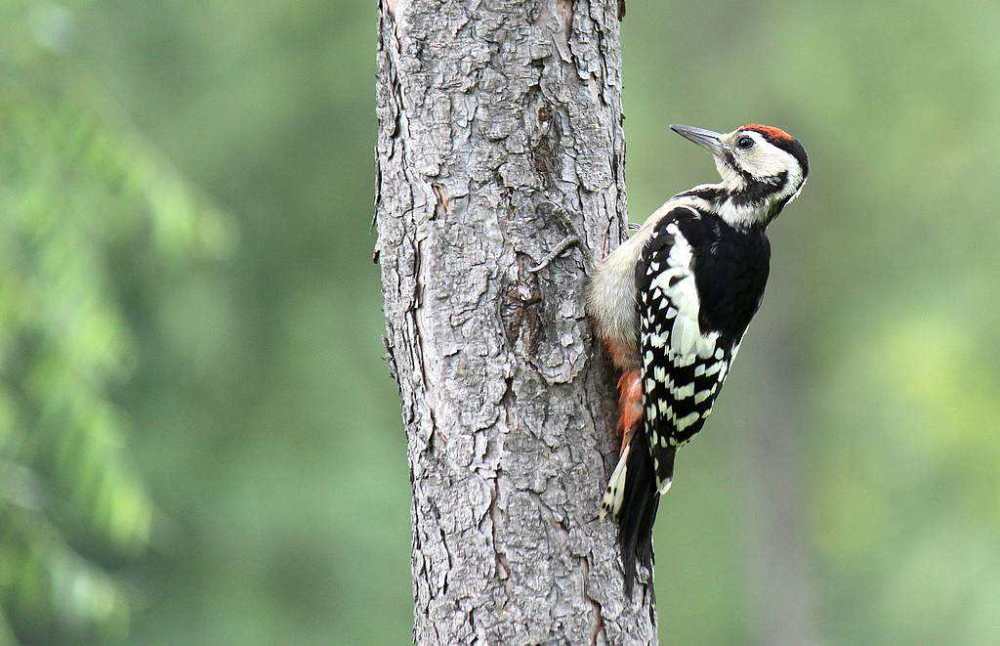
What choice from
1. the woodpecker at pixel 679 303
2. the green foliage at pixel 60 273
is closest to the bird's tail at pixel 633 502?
the woodpecker at pixel 679 303

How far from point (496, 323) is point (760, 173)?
1229mm

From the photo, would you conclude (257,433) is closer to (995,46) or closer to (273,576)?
(273,576)

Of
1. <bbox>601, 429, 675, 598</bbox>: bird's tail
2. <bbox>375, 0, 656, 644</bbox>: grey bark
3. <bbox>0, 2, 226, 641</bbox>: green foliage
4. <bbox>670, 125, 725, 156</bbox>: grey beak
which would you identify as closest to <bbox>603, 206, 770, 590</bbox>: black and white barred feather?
<bbox>601, 429, 675, 598</bbox>: bird's tail

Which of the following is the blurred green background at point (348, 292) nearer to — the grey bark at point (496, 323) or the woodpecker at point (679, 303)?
the woodpecker at point (679, 303)

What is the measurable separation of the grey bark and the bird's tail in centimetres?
4

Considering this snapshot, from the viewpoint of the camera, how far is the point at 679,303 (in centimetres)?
361

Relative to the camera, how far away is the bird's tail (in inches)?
123

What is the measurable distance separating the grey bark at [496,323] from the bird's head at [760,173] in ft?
2.60

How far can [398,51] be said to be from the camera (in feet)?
10.3

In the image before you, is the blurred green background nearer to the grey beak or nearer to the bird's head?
the grey beak

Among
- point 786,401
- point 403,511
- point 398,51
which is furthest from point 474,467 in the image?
point 786,401

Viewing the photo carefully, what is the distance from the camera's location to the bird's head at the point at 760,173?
12.5 feet

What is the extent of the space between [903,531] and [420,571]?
7978 mm

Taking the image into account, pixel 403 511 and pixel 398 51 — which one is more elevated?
pixel 403 511
